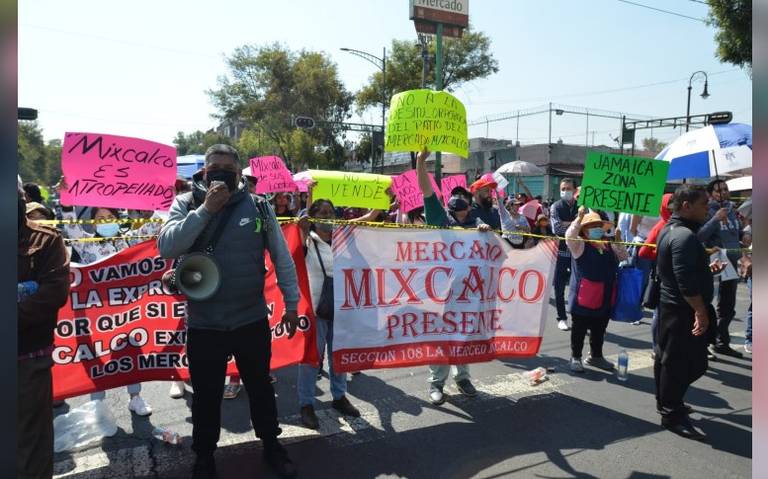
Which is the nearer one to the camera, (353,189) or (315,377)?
(315,377)

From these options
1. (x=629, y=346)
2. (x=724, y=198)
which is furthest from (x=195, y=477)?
(x=724, y=198)

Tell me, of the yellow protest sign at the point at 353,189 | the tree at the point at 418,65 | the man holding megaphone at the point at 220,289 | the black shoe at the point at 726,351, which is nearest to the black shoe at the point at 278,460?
the man holding megaphone at the point at 220,289

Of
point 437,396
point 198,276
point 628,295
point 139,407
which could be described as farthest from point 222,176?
point 628,295

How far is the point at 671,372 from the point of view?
4375 millimetres

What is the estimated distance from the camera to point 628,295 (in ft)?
19.5

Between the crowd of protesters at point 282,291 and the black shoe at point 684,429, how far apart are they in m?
0.01

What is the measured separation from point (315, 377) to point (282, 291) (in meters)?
1.03

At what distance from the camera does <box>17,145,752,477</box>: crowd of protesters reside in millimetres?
2676

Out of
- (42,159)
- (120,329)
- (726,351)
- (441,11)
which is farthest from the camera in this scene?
(42,159)

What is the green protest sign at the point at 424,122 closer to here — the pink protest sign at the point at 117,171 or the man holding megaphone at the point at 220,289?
the pink protest sign at the point at 117,171

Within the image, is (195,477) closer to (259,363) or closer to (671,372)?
(259,363)

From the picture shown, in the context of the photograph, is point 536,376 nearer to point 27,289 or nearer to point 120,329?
point 120,329

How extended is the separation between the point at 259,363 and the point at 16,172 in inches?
115

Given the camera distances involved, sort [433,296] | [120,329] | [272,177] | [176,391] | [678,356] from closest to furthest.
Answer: [120,329] → [678,356] → [433,296] → [176,391] → [272,177]
